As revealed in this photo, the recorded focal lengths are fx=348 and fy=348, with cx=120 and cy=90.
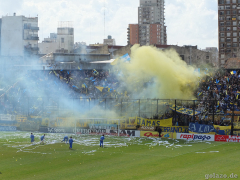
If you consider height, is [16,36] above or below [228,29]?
below

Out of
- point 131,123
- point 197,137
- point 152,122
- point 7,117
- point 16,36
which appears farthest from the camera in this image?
point 16,36

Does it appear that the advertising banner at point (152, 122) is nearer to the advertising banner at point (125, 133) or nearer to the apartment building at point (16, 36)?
the advertising banner at point (125, 133)

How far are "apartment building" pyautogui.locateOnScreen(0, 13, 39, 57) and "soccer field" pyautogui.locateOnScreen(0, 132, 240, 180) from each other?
6301 cm

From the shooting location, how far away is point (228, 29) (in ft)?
375

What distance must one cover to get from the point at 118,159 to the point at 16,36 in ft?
257

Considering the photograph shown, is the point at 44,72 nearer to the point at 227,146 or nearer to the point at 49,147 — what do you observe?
the point at 49,147

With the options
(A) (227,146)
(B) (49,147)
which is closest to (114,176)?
(B) (49,147)

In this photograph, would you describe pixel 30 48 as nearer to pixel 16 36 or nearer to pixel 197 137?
pixel 16 36

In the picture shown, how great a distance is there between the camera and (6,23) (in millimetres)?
96938

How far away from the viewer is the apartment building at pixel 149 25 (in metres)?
159

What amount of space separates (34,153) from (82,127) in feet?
46.2

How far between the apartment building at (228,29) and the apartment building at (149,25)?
4713 centimetres

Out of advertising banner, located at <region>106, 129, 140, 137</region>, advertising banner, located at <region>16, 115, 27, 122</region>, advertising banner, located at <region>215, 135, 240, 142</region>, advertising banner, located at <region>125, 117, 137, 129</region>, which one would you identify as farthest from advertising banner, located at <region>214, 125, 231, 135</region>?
advertising banner, located at <region>16, 115, 27, 122</region>

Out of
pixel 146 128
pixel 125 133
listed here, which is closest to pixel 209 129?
pixel 146 128
